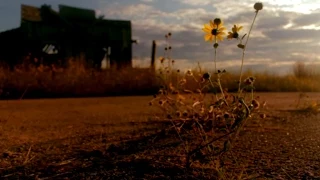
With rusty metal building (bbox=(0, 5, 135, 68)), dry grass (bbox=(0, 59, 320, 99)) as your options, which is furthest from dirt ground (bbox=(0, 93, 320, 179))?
rusty metal building (bbox=(0, 5, 135, 68))

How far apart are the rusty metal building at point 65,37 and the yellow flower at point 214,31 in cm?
1613

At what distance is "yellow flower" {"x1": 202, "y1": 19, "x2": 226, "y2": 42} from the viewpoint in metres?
2.38

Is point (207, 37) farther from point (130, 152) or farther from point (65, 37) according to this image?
point (65, 37)

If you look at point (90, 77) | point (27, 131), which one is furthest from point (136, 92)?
point (27, 131)

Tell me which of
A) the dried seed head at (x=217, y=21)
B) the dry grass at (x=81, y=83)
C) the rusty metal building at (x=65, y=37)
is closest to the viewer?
the dried seed head at (x=217, y=21)

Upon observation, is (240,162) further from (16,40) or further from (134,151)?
(16,40)

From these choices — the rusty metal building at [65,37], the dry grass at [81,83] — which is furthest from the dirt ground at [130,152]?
the rusty metal building at [65,37]

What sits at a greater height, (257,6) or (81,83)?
(257,6)

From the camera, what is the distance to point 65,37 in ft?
66.2

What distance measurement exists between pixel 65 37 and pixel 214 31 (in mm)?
18495

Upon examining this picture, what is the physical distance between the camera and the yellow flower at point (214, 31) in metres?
2.38

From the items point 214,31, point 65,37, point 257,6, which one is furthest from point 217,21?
point 65,37

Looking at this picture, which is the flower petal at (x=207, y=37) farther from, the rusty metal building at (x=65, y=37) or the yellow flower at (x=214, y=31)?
the rusty metal building at (x=65, y=37)

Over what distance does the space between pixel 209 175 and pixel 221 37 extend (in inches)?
31.4
